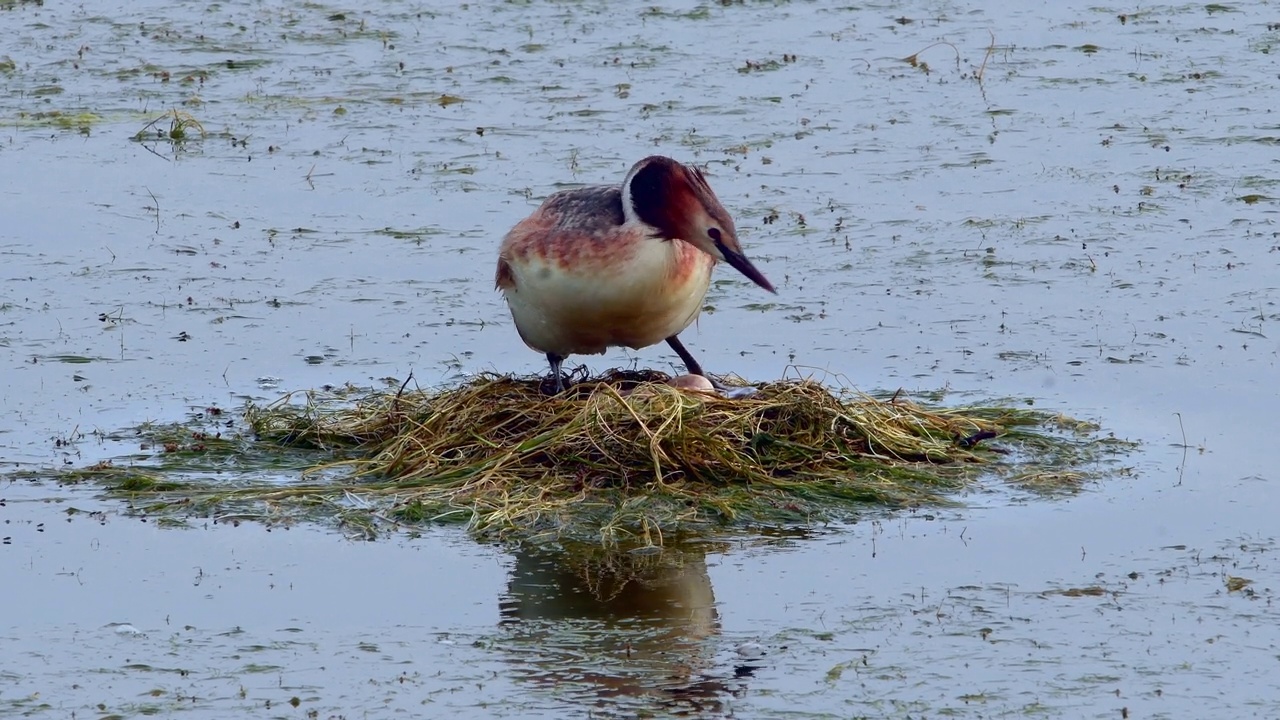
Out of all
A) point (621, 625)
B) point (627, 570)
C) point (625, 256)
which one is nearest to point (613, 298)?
point (625, 256)

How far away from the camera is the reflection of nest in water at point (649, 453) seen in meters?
8.36

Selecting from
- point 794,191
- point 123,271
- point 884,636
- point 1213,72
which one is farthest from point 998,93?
point 884,636

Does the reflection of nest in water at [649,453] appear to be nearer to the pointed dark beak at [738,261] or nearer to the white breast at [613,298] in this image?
the white breast at [613,298]

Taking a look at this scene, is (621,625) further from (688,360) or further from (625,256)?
(688,360)

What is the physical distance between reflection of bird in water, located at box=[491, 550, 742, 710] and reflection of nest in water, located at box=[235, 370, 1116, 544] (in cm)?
33

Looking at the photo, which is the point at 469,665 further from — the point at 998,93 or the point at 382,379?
the point at 998,93

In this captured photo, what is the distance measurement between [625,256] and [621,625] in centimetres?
198

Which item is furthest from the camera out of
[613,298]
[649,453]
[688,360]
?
[688,360]

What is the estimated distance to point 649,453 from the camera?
28.3ft

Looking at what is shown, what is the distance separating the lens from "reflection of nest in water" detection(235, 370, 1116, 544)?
836cm

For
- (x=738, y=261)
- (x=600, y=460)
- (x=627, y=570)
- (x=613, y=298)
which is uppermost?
(x=738, y=261)

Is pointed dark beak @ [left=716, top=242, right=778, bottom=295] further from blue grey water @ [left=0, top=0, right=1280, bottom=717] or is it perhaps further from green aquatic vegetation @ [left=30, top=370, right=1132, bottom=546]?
blue grey water @ [left=0, top=0, right=1280, bottom=717]

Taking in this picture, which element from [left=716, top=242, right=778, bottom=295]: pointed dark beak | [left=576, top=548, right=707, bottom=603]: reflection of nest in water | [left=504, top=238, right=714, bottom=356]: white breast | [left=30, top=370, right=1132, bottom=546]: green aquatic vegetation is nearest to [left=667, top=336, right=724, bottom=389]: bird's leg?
[left=30, top=370, right=1132, bottom=546]: green aquatic vegetation

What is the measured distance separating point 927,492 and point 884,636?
170 cm
